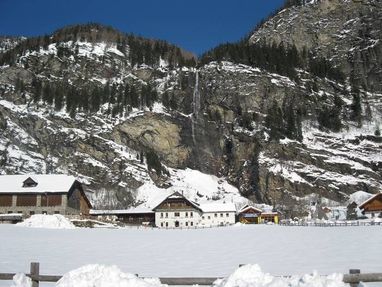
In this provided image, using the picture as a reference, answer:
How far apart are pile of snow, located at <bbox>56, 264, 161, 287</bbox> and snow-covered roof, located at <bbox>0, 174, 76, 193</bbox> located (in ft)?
250

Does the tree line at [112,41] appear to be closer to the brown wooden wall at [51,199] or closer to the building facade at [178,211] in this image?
the building facade at [178,211]

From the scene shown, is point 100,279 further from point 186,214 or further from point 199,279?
point 186,214

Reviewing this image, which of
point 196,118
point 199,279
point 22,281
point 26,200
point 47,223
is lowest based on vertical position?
point 22,281

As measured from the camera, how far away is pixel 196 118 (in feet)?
490

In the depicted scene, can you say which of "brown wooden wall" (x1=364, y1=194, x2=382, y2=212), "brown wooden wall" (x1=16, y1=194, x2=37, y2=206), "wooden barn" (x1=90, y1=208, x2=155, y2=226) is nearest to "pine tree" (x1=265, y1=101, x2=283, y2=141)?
"brown wooden wall" (x1=364, y1=194, x2=382, y2=212)

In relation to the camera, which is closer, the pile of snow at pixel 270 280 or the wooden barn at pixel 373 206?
the pile of snow at pixel 270 280

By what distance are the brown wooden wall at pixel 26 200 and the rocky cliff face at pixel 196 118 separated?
3198 cm

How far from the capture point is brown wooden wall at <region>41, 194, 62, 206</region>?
86750 millimetres

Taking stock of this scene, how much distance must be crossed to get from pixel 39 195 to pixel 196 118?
2787 inches

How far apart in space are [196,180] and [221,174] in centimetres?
845

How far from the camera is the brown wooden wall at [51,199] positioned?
86.8 metres

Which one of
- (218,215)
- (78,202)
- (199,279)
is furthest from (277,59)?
(199,279)

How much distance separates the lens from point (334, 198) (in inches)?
5044

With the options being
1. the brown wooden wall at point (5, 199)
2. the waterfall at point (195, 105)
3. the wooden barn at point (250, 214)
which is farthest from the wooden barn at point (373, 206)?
the brown wooden wall at point (5, 199)
